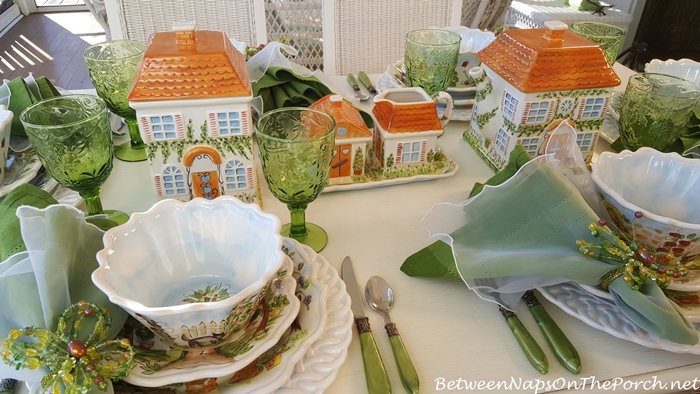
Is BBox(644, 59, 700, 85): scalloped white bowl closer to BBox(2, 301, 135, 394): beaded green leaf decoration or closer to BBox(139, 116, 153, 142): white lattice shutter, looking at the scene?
BBox(139, 116, 153, 142): white lattice shutter

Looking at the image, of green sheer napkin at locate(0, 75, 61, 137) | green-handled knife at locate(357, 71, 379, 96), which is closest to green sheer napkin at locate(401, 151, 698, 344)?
green-handled knife at locate(357, 71, 379, 96)

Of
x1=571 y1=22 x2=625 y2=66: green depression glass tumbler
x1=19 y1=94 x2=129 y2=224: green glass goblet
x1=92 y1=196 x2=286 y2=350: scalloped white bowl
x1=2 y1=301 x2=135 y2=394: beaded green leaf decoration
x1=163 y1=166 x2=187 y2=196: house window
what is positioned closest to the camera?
x1=2 y1=301 x2=135 y2=394: beaded green leaf decoration

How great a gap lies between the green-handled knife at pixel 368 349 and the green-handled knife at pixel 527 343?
16 centimetres

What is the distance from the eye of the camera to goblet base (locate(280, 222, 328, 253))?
0.73 metres

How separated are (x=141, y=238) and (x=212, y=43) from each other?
315 mm

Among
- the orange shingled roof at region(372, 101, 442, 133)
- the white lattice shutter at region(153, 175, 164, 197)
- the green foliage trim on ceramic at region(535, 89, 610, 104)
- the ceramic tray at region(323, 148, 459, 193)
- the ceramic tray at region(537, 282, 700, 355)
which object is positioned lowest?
the ceramic tray at region(323, 148, 459, 193)

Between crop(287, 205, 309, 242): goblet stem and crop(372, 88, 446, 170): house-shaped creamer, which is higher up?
crop(372, 88, 446, 170): house-shaped creamer

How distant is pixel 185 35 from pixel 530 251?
536mm

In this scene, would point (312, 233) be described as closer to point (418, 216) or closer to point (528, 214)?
point (418, 216)

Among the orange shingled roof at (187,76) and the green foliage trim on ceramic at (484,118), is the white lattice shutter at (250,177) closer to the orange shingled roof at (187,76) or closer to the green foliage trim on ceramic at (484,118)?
the orange shingled roof at (187,76)

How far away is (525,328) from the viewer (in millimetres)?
590

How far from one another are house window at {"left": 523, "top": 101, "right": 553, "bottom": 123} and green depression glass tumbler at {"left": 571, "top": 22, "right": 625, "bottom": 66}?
30 centimetres

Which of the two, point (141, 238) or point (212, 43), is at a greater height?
point (212, 43)

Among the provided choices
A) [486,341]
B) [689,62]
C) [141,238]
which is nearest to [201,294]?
[141,238]
